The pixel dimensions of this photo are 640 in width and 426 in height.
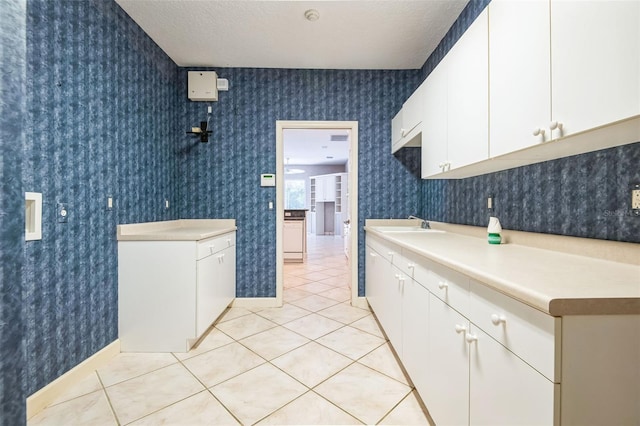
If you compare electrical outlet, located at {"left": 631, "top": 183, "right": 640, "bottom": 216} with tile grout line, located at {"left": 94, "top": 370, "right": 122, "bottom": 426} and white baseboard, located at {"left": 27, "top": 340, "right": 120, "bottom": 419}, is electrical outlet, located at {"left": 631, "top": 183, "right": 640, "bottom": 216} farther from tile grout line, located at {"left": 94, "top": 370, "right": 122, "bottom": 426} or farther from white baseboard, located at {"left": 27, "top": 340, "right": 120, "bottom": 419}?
white baseboard, located at {"left": 27, "top": 340, "right": 120, "bottom": 419}

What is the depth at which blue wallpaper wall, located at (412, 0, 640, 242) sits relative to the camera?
1029 millimetres

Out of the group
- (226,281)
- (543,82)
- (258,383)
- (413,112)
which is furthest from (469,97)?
(226,281)

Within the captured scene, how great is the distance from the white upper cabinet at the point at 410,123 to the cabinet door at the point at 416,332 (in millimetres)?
1326

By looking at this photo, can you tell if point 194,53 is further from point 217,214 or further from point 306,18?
point 217,214

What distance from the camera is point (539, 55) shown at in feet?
3.27

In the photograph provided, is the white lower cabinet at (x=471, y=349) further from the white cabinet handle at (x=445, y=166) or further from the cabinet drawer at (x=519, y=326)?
the white cabinet handle at (x=445, y=166)

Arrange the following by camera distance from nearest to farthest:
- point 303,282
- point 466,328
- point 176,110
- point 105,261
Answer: point 466,328 → point 105,261 → point 176,110 → point 303,282

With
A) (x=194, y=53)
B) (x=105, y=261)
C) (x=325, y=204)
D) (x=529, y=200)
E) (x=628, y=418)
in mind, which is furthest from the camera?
(x=325, y=204)

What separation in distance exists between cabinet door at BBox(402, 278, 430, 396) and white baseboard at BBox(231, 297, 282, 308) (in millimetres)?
1747

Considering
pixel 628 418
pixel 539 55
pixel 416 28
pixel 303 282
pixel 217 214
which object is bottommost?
pixel 303 282

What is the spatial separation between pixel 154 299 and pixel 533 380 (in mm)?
2292

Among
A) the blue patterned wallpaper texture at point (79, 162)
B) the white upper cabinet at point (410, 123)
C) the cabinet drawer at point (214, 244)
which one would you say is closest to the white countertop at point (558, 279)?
the white upper cabinet at point (410, 123)

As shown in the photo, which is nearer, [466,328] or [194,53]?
[466,328]

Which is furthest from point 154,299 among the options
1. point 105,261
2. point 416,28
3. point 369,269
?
point 416,28
